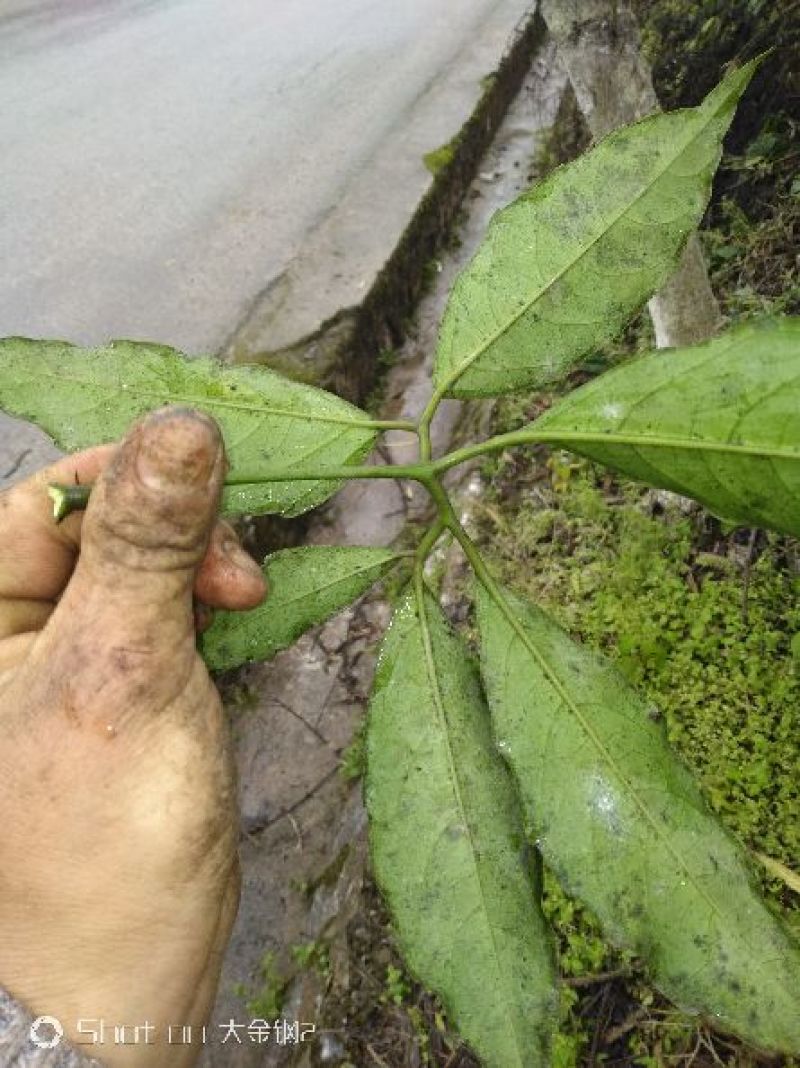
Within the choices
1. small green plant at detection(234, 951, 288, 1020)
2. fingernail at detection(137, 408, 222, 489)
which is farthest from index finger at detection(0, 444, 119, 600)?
small green plant at detection(234, 951, 288, 1020)

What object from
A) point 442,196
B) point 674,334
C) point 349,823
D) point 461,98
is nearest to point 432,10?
point 461,98

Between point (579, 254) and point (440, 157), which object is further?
point (440, 157)

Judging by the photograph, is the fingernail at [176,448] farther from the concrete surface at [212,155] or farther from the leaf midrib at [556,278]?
the concrete surface at [212,155]

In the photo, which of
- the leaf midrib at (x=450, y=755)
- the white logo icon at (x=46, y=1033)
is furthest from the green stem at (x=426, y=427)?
the white logo icon at (x=46, y=1033)

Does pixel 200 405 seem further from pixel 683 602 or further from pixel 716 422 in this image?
pixel 683 602

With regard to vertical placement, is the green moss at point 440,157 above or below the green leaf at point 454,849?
below

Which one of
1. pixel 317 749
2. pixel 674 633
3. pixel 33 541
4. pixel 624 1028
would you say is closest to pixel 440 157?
pixel 317 749
